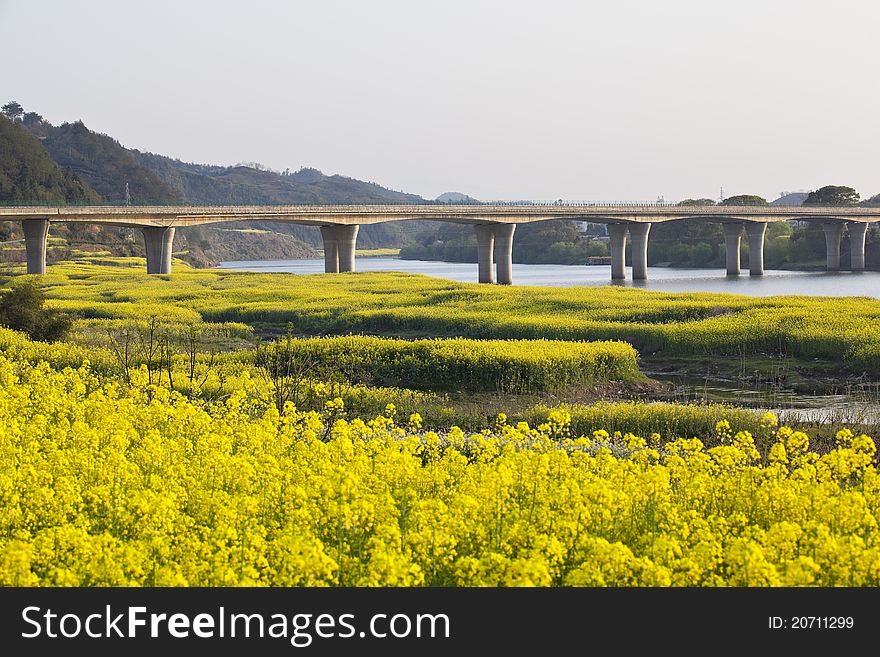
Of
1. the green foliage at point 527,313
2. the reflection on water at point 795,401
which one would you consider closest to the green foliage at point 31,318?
the green foliage at point 527,313

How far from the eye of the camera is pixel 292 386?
73.2ft

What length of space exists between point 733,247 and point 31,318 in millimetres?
88900

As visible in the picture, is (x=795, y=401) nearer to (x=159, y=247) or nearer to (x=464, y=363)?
(x=464, y=363)

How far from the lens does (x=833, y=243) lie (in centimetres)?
11912

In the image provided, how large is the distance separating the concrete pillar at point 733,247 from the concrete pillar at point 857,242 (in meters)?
15.2

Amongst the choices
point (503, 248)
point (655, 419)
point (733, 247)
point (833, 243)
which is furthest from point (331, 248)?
point (655, 419)

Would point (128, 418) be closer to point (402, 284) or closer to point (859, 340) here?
point (859, 340)

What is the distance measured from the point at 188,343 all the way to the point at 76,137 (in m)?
157

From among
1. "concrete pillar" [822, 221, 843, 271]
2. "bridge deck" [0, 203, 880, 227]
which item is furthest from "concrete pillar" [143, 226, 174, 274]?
"concrete pillar" [822, 221, 843, 271]

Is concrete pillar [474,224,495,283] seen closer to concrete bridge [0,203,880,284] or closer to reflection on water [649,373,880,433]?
concrete bridge [0,203,880,284]

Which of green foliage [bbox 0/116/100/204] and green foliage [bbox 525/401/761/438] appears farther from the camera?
green foliage [bbox 0/116/100/204]

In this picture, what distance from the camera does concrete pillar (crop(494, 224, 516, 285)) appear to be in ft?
314

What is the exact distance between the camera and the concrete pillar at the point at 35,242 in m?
79.3

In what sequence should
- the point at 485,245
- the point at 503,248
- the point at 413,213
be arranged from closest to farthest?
the point at 413,213, the point at 503,248, the point at 485,245
